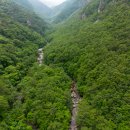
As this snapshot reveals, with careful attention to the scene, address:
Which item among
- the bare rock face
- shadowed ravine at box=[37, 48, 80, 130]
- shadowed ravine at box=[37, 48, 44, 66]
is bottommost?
shadowed ravine at box=[37, 48, 80, 130]

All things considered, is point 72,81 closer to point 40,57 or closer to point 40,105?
point 40,105

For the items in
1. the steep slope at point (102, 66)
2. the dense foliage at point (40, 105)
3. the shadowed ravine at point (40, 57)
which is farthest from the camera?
the shadowed ravine at point (40, 57)

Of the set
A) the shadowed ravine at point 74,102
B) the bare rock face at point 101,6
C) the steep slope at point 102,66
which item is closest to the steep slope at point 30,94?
the shadowed ravine at point 74,102

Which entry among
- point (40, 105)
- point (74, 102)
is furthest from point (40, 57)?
point (40, 105)

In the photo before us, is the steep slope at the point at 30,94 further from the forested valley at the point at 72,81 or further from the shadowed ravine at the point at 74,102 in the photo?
the shadowed ravine at the point at 74,102

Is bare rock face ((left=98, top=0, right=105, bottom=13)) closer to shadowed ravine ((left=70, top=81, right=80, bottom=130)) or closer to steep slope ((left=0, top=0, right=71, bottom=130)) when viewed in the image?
steep slope ((left=0, top=0, right=71, bottom=130))

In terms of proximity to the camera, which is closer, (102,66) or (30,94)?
(30,94)

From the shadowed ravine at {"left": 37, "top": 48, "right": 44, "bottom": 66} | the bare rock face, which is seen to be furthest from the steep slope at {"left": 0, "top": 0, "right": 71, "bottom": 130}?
the bare rock face
